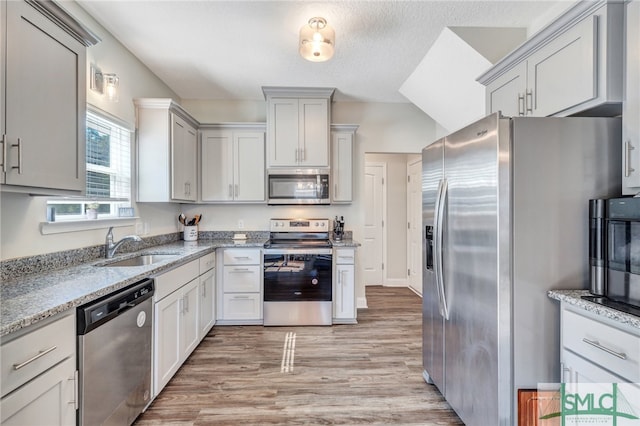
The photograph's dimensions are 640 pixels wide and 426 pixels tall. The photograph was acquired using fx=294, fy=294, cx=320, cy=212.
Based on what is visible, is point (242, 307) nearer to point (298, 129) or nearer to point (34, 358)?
point (298, 129)

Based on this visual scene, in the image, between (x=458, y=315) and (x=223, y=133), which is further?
(x=223, y=133)

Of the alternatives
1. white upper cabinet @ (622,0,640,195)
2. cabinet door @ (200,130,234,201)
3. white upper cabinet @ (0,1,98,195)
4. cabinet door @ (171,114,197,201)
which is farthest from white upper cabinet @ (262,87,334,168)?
white upper cabinet @ (622,0,640,195)

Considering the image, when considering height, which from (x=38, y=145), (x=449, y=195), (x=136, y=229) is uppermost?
(x=38, y=145)

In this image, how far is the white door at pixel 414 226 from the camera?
4691mm

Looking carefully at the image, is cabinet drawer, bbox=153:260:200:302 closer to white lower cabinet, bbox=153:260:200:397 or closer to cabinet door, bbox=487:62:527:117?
white lower cabinet, bbox=153:260:200:397

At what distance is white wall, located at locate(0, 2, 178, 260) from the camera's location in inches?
63.1

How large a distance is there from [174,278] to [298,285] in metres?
1.43

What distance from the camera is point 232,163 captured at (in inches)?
145

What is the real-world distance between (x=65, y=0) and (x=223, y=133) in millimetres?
1807

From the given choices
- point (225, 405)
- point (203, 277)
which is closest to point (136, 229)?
point (203, 277)

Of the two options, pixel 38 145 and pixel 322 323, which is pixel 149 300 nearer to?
pixel 38 145

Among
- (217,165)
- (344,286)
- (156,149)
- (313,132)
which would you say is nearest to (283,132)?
(313,132)

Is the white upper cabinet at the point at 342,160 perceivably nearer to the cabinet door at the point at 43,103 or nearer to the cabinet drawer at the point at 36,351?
the cabinet door at the point at 43,103

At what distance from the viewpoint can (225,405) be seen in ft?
6.52
